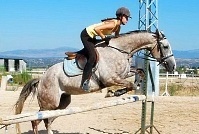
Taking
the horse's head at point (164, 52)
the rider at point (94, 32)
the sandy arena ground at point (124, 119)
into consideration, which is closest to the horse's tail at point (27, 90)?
the rider at point (94, 32)

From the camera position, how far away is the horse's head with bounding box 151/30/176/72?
20.3ft

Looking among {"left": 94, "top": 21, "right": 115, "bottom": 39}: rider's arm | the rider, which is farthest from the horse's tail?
{"left": 94, "top": 21, "right": 115, "bottom": 39}: rider's arm

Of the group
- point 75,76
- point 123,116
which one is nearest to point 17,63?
point 123,116

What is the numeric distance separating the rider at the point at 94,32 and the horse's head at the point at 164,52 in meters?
0.64

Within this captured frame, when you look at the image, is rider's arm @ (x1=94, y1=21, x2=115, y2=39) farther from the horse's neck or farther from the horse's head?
the horse's head

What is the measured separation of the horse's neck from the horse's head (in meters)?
0.10

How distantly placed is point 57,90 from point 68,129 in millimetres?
2050

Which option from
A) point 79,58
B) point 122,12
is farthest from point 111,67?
point 122,12

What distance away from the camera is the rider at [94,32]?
5.88 metres

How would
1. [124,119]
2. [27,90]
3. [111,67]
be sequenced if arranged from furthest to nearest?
[124,119], [27,90], [111,67]

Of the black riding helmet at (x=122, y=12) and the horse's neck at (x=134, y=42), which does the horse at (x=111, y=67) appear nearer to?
the horse's neck at (x=134, y=42)

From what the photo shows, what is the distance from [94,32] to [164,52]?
116 cm

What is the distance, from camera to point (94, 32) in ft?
19.5

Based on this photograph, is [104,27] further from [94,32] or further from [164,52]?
[164,52]
